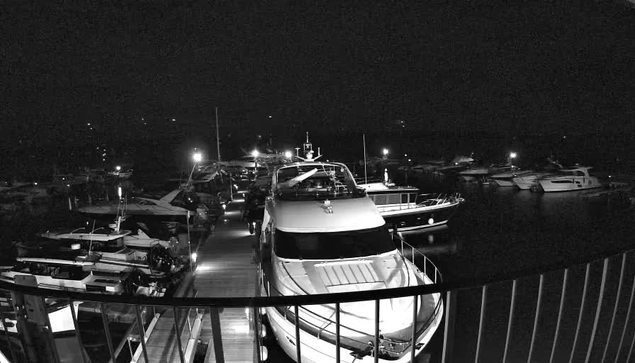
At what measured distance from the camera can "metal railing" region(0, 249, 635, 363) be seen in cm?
177

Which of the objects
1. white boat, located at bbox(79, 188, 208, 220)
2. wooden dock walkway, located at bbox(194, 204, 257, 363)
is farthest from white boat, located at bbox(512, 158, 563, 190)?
wooden dock walkway, located at bbox(194, 204, 257, 363)

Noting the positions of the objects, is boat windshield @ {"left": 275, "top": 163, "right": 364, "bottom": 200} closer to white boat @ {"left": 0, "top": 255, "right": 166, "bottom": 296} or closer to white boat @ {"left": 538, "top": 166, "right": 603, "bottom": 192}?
white boat @ {"left": 0, "top": 255, "right": 166, "bottom": 296}

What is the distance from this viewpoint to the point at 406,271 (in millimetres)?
6797

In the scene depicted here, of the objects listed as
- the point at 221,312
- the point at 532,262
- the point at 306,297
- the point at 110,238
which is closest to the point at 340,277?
the point at 221,312

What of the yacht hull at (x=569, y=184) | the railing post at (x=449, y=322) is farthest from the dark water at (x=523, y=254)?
the yacht hull at (x=569, y=184)

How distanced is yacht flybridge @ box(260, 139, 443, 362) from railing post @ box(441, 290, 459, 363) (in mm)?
2852

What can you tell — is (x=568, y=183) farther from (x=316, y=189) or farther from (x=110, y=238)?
(x=110, y=238)

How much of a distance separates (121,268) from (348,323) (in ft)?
31.1

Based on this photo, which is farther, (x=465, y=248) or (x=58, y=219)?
(x=58, y=219)

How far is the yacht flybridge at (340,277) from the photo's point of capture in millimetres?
5301

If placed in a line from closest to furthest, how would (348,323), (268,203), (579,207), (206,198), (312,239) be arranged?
(348,323), (312,239), (268,203), (206,198), (579,207)

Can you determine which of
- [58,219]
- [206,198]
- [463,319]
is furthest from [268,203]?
[58,219]

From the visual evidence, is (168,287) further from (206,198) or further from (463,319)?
(206,198)

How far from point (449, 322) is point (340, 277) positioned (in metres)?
4.68
